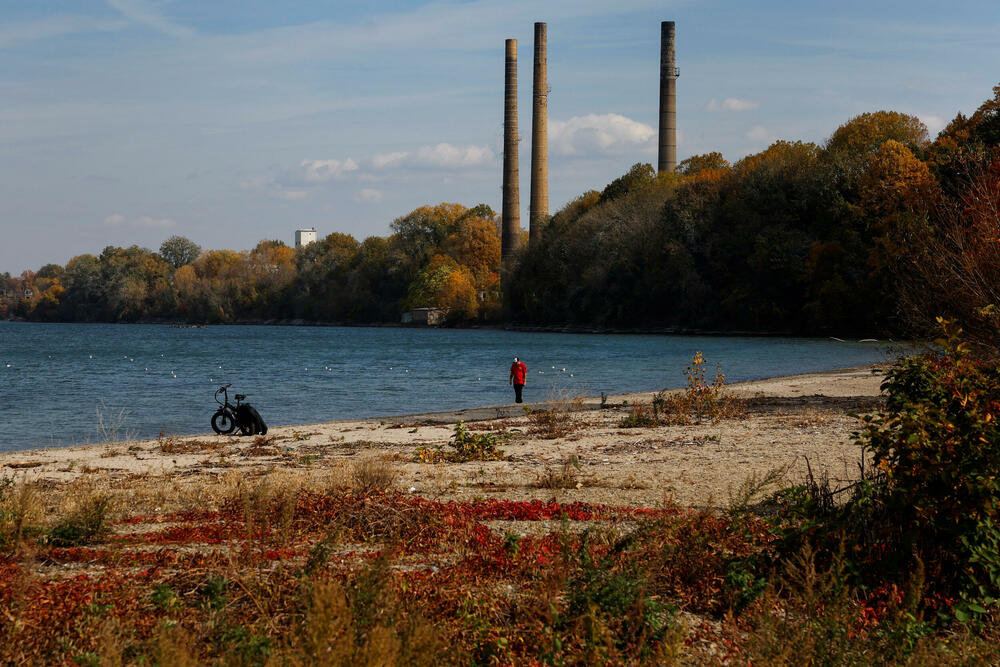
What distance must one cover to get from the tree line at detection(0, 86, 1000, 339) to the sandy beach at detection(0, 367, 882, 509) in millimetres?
5100

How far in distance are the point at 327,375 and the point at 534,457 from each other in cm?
3456

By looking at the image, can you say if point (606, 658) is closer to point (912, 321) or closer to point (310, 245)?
point (912, 321)

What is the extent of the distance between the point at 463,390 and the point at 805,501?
32501mm

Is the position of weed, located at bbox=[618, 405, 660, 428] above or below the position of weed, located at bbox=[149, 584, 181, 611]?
below

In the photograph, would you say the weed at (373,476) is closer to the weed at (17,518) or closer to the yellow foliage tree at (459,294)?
the weed at (17,518)

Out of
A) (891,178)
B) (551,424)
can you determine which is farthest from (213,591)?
(891,178)

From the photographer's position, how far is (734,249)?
83.7 metres

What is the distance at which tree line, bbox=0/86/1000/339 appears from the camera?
52.5 m

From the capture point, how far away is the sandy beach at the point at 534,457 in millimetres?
11966

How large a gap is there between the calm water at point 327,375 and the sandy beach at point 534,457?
5.08 m

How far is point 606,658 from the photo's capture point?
16.7ft

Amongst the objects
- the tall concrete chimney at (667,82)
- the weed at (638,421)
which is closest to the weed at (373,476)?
the weed at (638,421)

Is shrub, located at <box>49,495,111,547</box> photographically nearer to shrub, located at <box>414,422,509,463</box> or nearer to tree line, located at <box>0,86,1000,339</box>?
shrub, located at <box>414,422,509,463</box>

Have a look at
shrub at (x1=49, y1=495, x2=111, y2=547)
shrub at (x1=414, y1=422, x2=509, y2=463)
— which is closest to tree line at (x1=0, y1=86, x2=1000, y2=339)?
shrub at (x1=414, y1=422, x2=509, y2=463)
